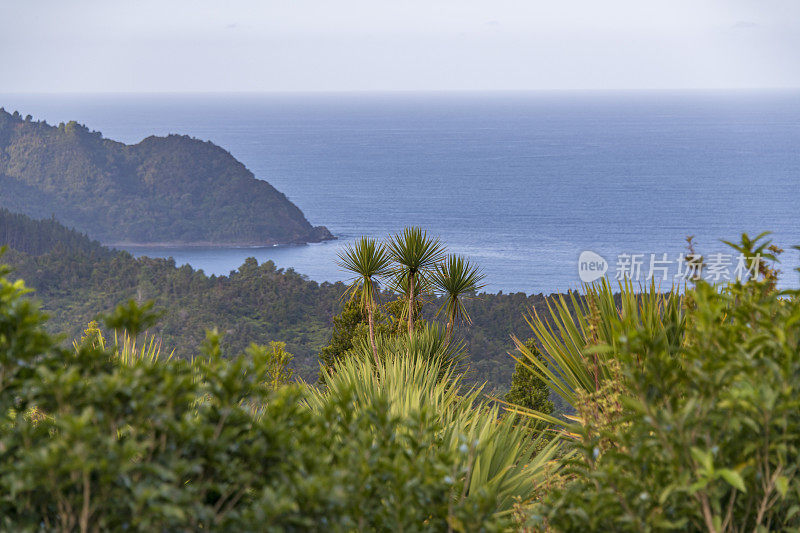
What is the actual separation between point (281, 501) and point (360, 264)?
23.8ft

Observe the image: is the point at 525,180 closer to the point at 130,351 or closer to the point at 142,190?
the point at 142,190

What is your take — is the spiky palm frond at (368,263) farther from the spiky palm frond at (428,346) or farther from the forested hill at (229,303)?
the forested hill at (229,303)

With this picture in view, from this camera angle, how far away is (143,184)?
7744cm

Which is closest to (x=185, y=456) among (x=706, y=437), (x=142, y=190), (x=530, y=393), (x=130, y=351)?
(x=130, y=351)

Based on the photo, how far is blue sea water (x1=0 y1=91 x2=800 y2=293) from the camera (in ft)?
208

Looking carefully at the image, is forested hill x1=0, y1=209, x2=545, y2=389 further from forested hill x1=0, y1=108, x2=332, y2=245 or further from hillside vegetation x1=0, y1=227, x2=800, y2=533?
forested hill x1=0, y1=108, x2=332, y2=245

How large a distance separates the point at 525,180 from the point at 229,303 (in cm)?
5950

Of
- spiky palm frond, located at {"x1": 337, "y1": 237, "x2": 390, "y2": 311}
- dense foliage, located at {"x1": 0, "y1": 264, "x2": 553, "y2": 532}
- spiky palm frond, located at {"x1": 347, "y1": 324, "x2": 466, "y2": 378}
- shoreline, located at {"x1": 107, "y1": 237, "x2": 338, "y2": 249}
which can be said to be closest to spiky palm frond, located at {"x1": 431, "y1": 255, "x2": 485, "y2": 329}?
spiky palm frond, located at {"x1": 347, "y1": 324, "x2": 466, "y2": 378}

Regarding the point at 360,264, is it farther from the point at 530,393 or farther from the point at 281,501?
Result: the point at 281,501

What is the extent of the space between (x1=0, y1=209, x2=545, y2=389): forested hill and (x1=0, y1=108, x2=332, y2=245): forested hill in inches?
1018

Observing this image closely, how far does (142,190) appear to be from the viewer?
76812 millimetres

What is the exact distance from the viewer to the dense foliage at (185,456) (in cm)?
133

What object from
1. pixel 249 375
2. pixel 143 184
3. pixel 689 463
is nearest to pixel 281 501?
pixel 249 375

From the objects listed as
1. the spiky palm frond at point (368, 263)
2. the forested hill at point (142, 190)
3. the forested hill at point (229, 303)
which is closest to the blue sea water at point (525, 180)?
the forested hill at point (142, 190)
